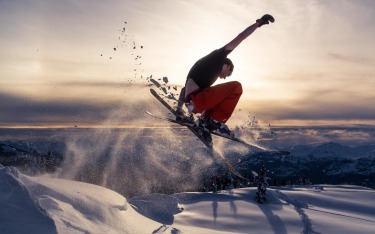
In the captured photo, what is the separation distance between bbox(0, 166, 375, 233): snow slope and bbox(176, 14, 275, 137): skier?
3392mm

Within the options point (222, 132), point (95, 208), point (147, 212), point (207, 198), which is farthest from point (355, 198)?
point (95, 208)

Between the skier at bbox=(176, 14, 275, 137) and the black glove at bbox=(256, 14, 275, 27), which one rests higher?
the black glove at bbox=(256, 14, 275, 27)

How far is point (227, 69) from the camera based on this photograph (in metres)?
9.18

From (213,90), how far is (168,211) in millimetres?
9658

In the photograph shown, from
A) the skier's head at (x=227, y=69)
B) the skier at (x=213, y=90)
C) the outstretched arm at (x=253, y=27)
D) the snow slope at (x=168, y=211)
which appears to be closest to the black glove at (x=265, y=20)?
the outstretched arm at (x=253, y=27)

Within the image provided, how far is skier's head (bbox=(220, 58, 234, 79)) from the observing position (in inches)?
Result: 359

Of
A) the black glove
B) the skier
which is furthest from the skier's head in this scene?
the black glove

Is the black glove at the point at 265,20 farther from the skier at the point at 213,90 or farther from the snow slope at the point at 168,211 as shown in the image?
the snow slope at the point at 168,211

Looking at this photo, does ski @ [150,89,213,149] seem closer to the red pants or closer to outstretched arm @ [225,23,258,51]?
the red pants

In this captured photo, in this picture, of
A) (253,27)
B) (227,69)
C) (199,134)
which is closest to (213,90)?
(227,69)

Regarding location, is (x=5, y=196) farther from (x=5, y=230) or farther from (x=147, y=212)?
(x=147, y=212)

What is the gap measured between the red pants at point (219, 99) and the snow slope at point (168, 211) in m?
3.49

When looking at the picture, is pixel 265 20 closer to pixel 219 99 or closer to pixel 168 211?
pixel 219 99

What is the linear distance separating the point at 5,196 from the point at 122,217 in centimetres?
348
